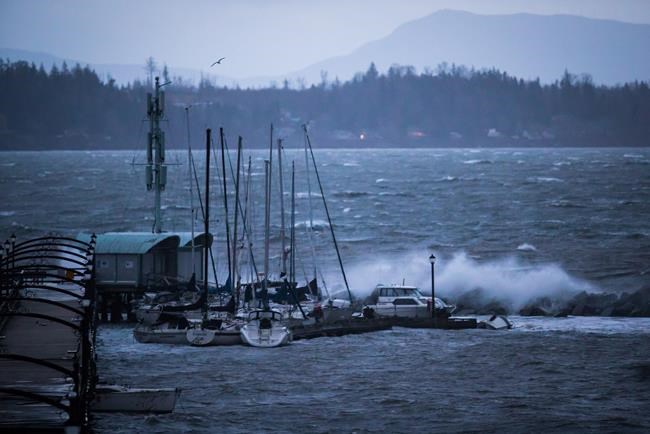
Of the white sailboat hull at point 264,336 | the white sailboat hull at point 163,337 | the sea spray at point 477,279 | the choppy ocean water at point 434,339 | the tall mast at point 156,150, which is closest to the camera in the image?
the choppy ocean water at point 434,339

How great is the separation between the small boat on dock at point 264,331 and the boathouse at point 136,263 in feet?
22.7

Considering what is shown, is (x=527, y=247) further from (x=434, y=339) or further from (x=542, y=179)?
(x=542, y=179)

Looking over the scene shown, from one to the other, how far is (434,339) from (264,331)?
6331mm

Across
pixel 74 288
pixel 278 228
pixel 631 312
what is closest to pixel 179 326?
pixel 74 288

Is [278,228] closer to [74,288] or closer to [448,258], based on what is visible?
[448,258]

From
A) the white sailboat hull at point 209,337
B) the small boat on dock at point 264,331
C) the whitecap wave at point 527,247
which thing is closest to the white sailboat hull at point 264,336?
the small boat on dock at point 264,331

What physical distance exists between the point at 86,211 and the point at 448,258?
157 feet

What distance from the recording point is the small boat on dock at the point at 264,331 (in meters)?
39.7

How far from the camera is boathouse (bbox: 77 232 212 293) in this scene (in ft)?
152

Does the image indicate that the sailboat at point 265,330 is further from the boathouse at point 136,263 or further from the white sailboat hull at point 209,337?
the boathouse at point 136,263

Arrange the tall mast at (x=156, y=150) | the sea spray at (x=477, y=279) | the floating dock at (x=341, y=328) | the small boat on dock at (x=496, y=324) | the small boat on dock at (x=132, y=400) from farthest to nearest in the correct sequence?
the sea spray at (x=477, y=279) → the tall mast at (x=156, y=150) → the small boat on dock at (x=496, y=324) → the floating dock at (x=341, y=328) → the small boat on dock at (x=132, y=400)

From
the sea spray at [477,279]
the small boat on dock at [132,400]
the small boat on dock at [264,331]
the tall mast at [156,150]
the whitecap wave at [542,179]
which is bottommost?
the sea spray at [477,279]

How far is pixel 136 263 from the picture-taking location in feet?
153

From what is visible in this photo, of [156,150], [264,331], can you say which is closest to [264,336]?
[264,331]
